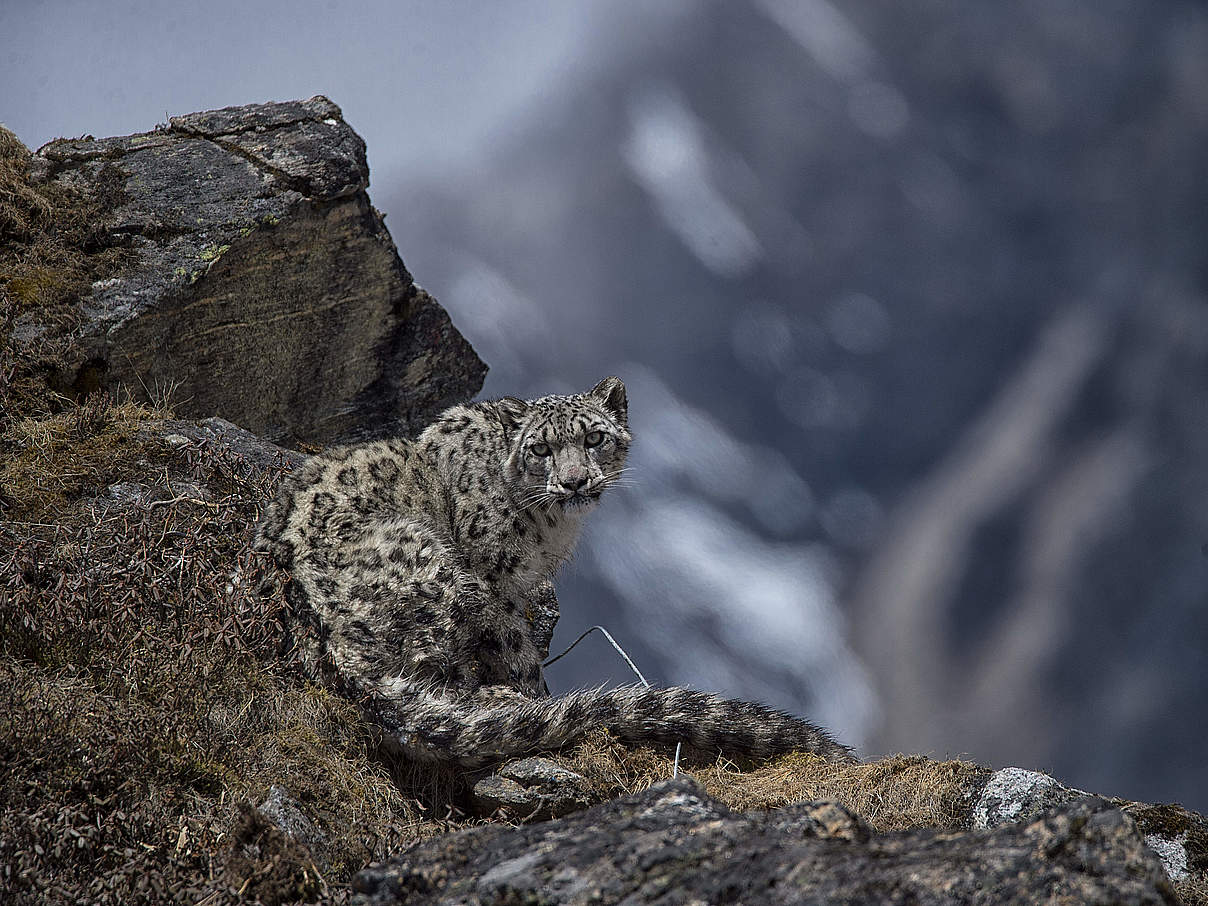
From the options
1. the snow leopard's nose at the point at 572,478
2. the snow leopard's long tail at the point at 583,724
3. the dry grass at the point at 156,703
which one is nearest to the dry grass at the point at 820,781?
the snow leopard's long tail at the point at 583,724

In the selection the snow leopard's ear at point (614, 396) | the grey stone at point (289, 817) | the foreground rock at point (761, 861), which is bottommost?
the grey stone at point (289, 817)

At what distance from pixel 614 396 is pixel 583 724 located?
3413mm

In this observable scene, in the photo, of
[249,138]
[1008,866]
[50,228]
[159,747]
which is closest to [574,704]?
[159,747]

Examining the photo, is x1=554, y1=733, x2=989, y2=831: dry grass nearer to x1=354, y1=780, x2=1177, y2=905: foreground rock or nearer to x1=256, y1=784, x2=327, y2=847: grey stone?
x1=256, y1=784, x2=327, y2=847: grey stone

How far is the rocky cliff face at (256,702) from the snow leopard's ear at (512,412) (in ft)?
7.48

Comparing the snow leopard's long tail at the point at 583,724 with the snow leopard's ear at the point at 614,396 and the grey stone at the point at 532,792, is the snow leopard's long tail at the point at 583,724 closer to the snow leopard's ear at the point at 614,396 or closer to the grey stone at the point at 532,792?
the grey stone at the point at 532,792

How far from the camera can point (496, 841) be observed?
3.59 metres

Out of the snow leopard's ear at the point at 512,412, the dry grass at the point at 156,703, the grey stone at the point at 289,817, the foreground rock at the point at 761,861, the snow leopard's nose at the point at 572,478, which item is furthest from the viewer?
the snow leopard's ear at the point at 512,412

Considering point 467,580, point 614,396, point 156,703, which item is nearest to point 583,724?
point 467,580

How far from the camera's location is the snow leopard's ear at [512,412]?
8422 mm

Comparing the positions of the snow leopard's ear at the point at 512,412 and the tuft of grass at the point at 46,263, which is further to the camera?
the tuft of grass at the point at 46,263

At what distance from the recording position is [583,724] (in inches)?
262

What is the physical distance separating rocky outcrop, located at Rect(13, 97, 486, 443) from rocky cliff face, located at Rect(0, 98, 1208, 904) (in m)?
0.04

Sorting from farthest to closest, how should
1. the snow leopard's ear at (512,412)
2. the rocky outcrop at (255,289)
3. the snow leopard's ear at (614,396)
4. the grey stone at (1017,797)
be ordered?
the rocky outcrop at (255,289) → the snow leopard's ear at (614,396) → the snow leopard's ear at (512,412) → the grey stone at (1017,797)
